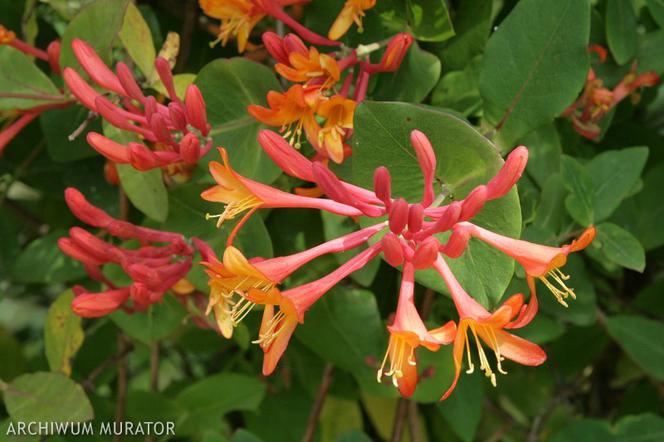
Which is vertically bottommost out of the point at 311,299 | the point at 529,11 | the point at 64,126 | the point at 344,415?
the point at 344,415

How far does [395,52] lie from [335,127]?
109mm

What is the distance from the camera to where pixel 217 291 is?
90 centimetres

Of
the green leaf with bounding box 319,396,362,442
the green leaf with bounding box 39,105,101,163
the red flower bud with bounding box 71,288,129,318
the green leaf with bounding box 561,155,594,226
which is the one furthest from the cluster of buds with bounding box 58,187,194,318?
the green leaf with bounding box 319,396,362,442

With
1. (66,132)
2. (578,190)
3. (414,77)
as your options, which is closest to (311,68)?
(414,77)

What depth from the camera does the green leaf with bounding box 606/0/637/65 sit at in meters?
1.06

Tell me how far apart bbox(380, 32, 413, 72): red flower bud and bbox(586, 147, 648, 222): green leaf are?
0.92 feet

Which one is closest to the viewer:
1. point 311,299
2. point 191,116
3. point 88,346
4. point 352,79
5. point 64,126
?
point 311,299

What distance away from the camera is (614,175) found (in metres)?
1.03

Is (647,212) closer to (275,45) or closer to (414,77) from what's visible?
(414,77)

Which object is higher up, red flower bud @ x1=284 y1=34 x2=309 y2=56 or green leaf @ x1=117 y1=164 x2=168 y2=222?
red flower bud @ x1=284 y1=34 x2=309 y2=56

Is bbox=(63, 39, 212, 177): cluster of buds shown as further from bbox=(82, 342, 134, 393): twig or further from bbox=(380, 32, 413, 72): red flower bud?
bbox=(82, 342, 134, 393): twig

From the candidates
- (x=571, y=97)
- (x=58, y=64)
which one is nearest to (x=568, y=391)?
(x=571, y=97)

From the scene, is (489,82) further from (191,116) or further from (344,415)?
(344,415)

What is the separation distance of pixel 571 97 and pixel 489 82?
9 centimetres
